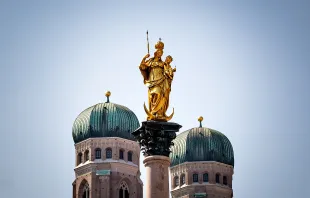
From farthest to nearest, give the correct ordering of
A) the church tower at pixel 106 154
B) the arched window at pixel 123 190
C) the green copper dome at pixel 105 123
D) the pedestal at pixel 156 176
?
the green copper dome at pixel 105 123
the arched window at pixel 123 190
the church tower at pixel 106 154
the pedestal at pixel 156 176

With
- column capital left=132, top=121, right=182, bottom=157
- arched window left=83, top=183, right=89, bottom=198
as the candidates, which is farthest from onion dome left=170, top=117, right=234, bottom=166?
column capital left=132, top=121, right=182, bottom=157

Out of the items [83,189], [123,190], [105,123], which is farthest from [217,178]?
[83,189]

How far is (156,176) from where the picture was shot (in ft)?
166

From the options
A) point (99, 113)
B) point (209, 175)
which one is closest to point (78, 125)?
point (99, 113)

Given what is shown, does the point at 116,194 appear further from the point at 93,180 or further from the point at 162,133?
the point at 162,133

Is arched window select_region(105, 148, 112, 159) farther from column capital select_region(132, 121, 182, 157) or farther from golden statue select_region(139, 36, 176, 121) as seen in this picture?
column capital select_region(132, 121, 182, 157)

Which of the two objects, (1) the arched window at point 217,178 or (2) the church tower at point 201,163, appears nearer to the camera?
(2) the church tower at point 201,163

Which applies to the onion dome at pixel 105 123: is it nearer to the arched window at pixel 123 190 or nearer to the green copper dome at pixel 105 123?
the green copper dome at pixel 105 123

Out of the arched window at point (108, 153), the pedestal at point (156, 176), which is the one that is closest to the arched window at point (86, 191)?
the arched window at point (108, 153)

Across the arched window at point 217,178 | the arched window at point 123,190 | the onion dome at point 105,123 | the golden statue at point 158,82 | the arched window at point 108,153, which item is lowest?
the golden statue at point 158,82

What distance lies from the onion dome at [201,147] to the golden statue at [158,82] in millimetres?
78293

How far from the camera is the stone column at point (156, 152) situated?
50469mm

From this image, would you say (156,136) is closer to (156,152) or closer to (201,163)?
(156,152)

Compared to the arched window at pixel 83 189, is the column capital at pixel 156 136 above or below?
below
